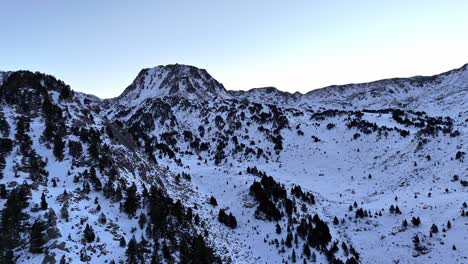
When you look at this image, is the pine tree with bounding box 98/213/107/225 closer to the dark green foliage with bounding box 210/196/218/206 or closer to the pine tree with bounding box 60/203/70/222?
the pine tree with bounding box 60/203/70/222

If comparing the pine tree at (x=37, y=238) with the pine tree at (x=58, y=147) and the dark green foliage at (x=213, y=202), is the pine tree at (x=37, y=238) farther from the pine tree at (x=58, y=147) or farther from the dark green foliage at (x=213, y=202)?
the dark green foliage at (x=213, y=202)

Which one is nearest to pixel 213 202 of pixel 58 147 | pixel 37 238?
pixel 58 147

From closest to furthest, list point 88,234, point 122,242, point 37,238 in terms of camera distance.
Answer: point 37,238
point 88,234
point 122,242

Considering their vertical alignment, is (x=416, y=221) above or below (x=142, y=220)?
below

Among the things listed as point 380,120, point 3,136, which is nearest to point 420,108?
point 380,120

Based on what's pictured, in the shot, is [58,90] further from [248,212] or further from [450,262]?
[450,262]

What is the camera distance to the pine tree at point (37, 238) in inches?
1126

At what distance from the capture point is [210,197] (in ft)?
186

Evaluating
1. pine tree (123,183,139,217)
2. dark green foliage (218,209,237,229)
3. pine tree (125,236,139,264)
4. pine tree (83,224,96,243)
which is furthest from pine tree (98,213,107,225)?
dark green foliage (218,209,237,229)

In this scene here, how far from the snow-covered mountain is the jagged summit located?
2798 inches

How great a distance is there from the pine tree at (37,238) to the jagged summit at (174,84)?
114 m

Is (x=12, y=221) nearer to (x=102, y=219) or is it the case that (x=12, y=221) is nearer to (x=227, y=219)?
(x=102, y=219)

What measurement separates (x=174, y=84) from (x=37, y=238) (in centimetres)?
13427

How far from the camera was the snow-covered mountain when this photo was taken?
32.9 metres
